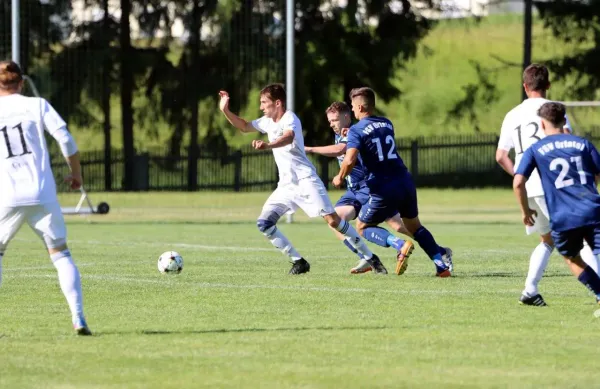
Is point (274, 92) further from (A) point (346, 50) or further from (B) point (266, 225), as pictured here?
(A) point (346, 50)

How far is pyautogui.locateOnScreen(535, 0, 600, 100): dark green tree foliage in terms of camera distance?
47.3 meters

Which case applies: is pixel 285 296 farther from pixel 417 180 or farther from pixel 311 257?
pixel 417 180

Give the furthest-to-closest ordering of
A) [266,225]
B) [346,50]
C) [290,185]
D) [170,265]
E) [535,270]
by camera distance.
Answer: [346,50], [290,185], [266,225], [170,265], [535,270]

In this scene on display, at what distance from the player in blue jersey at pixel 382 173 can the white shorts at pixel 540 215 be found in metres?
2.70

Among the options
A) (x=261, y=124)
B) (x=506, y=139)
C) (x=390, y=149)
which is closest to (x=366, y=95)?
(x=390, y=149)

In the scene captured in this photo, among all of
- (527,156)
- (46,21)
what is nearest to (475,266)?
(527,156)

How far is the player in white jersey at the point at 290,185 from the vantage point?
48.2ft

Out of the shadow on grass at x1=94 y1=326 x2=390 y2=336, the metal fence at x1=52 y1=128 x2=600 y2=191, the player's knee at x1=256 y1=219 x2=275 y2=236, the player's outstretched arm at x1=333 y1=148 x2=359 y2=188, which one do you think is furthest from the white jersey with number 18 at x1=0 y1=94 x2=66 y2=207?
the metal fence at x1=52 y1=128 x2=600 y2=191

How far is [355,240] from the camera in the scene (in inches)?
578

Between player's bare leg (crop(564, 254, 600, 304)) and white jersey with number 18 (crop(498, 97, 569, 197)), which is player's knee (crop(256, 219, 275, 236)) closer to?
white jersey with number 18 (crop(498, 97, 569, 197))

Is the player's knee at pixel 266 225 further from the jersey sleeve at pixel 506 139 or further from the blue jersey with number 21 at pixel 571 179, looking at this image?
the blue jersey with number 21 at pixel 571 179

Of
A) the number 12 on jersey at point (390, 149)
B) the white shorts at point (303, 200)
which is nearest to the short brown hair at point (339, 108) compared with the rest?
the white shorts at point (303, 200)

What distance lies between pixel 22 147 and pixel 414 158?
3658 cm

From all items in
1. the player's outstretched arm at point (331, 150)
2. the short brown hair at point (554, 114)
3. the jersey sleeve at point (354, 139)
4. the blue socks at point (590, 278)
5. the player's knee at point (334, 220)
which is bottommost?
the player's knee at point (334, 220)
